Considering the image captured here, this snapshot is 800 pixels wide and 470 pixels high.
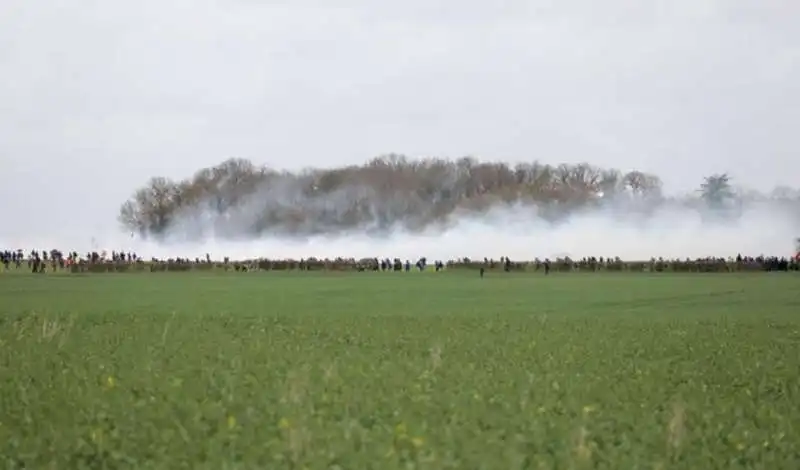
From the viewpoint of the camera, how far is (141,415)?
15703 millimetres

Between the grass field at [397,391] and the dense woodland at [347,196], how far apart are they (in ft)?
308

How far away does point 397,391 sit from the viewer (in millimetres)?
18156

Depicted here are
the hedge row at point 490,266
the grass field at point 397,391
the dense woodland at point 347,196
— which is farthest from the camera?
the dense woodland at point 347,196

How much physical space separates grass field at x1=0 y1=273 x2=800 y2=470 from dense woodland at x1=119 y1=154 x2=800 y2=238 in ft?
308

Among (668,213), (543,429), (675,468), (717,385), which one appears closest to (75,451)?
(543,429)

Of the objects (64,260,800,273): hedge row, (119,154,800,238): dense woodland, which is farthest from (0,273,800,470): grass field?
(119,154,800,238): dense woodland

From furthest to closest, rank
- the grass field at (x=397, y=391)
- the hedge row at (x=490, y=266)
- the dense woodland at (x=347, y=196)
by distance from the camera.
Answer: the dense woodland at (x=347, y=196)
the hedge row at (x=490, y=266)
the grass field at (x=397, y=391)

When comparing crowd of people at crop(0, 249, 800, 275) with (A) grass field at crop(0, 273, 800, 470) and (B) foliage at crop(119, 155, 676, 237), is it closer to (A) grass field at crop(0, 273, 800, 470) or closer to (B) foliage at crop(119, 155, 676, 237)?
(B) foliage at crop(119, 155, 676, 237)

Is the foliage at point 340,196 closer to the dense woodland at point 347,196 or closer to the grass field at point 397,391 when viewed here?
the dense woodland at point 347,196

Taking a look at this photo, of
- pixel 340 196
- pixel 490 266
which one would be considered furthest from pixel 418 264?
pixel 340 196

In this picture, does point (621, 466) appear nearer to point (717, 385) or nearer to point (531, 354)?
point (717, 385)

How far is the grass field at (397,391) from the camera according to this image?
13.5m

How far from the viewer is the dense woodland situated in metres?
132

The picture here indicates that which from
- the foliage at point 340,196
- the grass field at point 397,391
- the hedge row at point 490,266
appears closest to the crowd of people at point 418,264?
the hedge row at point 490,266
